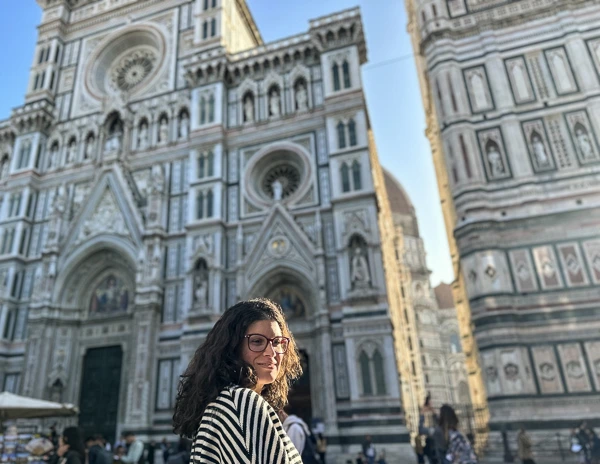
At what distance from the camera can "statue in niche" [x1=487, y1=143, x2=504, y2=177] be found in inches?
667

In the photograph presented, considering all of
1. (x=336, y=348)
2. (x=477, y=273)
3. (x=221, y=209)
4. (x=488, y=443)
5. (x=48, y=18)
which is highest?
(x=48, y=18)

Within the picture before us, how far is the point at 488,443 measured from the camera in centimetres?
1360

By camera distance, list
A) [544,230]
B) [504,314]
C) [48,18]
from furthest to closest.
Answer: [48,18]
[544,230]
[504,314]

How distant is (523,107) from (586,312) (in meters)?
8.09

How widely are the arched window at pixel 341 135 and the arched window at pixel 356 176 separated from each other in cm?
108

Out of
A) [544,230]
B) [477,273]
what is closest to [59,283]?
[477,273]

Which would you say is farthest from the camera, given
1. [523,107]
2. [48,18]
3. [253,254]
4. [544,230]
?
[48,18]

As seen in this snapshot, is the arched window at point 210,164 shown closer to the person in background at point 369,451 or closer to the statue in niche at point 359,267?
the statue in niche at point 359,267

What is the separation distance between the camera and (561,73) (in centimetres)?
1769

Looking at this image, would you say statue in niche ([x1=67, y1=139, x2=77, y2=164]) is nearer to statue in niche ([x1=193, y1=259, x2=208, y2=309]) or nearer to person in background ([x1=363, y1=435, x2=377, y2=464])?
statue in niche ([x1=193, y1=259, x2=208, y2=309])

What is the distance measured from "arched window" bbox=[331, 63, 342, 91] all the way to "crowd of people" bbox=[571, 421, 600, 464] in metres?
15.4

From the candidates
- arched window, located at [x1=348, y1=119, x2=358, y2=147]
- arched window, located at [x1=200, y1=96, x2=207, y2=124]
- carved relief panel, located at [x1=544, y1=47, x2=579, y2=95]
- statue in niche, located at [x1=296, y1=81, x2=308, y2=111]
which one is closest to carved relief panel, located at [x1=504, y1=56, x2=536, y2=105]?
carved relief panel, located at [x1=544, y1=47, x2=579, y2=95]

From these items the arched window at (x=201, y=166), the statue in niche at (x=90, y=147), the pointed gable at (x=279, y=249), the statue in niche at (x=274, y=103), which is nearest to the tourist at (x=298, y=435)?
the pointed gable at (x=279, y=249)

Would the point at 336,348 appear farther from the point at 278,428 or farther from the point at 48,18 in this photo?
the point at 48,18
